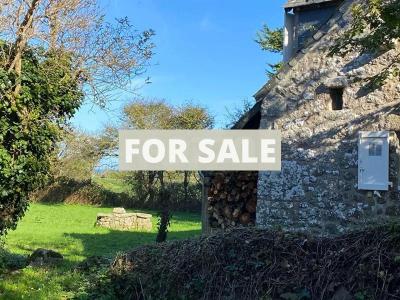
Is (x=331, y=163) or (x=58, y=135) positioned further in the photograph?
(x=331, y=163)

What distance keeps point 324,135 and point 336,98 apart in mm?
708

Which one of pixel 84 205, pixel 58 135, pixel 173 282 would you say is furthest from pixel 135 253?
pixel 84 205

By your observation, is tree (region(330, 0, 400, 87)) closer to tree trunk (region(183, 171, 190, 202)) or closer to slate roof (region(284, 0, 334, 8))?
slate roof (region(284, 0, 334, 8))

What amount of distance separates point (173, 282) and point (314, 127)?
526cm

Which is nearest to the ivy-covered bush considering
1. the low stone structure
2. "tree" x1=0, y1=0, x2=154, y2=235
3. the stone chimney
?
"tree" x1=0, y1=0, x2=154, y2=235

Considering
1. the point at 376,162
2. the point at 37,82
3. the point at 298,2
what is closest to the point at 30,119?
the point at 37,82

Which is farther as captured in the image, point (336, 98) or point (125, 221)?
point (125, 221)

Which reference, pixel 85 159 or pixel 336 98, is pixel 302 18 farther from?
pixel 85 159

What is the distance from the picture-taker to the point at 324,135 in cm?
914

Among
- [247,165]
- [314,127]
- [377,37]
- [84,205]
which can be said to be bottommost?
[84,205]

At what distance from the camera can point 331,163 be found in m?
8.98

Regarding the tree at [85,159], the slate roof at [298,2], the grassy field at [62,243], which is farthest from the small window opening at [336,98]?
the tree at [85,159]

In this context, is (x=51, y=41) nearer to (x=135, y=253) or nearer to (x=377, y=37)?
(x=135, y=253)

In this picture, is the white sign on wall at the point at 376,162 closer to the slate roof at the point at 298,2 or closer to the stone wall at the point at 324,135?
the stone wall at the point at 324,135
